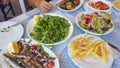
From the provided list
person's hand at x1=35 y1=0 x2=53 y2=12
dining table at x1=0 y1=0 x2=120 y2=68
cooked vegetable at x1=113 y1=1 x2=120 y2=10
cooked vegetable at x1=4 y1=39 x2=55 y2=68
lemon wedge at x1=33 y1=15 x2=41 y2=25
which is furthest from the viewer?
cooked vegetable at x1=113 y1=1 x2=120 y2=10

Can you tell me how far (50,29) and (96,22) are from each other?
279 millimetres

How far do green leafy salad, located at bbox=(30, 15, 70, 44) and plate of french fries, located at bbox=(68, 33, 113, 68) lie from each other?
0.09m

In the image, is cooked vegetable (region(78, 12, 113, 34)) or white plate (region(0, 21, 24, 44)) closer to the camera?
white plate (region(0, 21, 24, 44))

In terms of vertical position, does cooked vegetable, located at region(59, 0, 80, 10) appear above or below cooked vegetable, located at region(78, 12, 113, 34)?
above

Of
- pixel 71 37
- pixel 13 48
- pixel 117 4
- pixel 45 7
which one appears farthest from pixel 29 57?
pixel 117 4

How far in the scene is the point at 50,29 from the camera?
3.45 feet

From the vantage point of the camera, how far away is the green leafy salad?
1.01 m

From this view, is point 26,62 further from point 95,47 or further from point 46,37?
point 95,47

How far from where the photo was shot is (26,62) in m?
0.85

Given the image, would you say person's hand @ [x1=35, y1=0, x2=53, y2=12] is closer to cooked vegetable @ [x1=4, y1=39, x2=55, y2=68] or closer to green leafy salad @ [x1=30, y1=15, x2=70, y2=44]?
green leafy salad @ [x1=30, y1=15, x2=70, y2=44]

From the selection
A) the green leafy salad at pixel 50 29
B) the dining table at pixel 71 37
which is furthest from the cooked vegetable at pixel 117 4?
the green leafy salad at pixel 50 29

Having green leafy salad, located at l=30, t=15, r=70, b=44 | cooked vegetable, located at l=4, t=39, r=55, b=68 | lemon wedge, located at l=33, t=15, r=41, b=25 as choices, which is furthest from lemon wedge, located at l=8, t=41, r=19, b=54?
lemon wedge, located at l=33, t=15, r=41, b=25

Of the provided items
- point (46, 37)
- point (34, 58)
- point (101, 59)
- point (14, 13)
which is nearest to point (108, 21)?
point (101, 59)

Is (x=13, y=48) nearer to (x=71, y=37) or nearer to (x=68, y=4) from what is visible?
(x=71, y=37)
